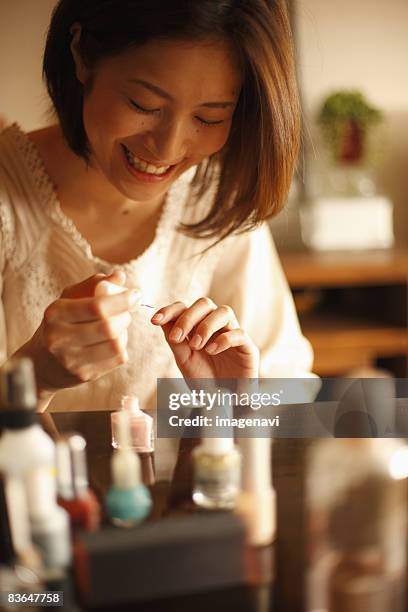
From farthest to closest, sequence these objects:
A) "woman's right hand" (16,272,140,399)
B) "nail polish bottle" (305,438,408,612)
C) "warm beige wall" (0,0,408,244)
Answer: "warm beige wall" (0,0,408,244), "woman's right hand" (16,272,140,399), "nail polish bottle" (305,438,408,612)

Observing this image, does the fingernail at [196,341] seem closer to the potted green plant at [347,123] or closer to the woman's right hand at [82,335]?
the woman's right hand at [82,335]

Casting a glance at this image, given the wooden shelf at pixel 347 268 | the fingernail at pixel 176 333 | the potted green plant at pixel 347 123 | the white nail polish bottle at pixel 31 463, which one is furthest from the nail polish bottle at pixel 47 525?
the wooden shelf at pixel 347 268

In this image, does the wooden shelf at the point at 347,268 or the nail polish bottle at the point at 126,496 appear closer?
the nail polish bottle at the point at 126,496

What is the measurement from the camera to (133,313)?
784 mm

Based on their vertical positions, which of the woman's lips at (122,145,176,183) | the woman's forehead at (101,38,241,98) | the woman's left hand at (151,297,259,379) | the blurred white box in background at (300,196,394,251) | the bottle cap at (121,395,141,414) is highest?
the woman's forehead at (101,38,241,98)

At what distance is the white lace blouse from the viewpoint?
0.78m

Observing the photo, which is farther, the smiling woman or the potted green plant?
the potted green plant

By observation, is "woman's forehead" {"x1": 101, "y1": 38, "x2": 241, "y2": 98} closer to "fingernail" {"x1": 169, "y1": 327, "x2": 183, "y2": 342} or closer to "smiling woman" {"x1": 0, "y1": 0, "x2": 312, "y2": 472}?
"smiling woman" {"x1": 0, "y1": 0, "x2": 312, "y2": 472}

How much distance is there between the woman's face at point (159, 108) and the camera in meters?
0.67

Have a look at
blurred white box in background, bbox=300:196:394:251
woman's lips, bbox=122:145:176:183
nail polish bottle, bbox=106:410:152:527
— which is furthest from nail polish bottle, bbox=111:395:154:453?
blurred white box in background, bbox=300:196:394:251

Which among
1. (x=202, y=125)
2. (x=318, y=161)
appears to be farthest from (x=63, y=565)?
(x=318, y=161)

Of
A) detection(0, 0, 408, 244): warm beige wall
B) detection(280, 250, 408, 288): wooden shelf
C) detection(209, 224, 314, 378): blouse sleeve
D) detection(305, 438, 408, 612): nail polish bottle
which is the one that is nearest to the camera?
detection(305, 438, 408, 612): nail polish bottle

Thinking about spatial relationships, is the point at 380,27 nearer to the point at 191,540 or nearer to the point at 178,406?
the point at 178,406

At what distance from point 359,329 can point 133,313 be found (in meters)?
0.45
